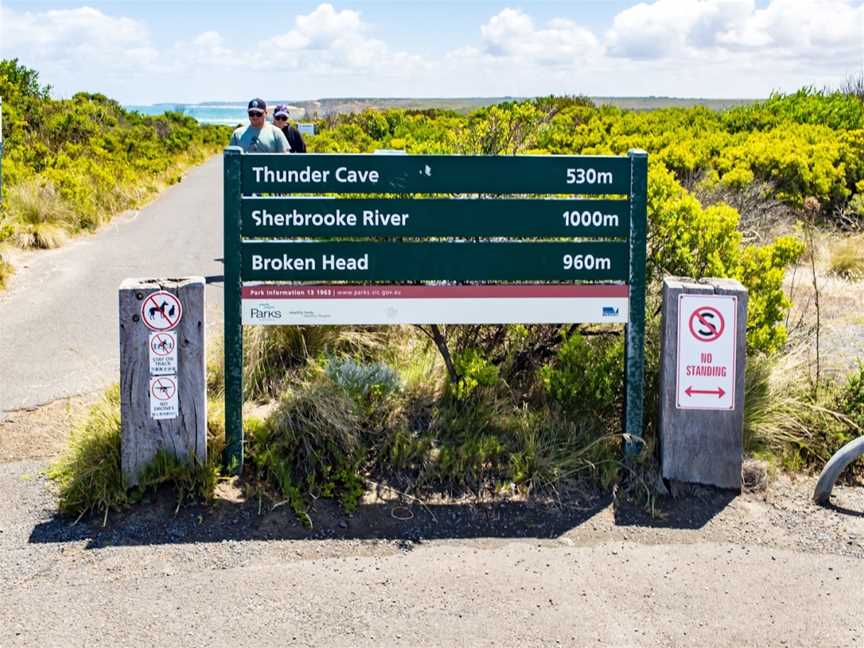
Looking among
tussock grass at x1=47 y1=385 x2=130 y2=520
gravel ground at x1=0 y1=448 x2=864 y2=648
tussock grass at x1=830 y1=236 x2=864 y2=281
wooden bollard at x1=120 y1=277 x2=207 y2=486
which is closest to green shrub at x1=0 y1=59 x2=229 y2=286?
tussock grass at x1=47 y1=385 x2=130 y2=520

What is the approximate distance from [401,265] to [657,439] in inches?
67.4

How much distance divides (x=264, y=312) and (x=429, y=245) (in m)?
0.95

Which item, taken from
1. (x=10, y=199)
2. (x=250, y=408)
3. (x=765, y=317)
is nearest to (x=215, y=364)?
(x=250, y=408)

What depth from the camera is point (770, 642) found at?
12.0 feet

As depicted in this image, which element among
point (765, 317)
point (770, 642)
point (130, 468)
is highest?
point (765, 317)

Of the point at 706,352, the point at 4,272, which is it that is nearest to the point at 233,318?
the point at 706,352

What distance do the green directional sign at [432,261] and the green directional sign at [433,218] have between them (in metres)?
0.06

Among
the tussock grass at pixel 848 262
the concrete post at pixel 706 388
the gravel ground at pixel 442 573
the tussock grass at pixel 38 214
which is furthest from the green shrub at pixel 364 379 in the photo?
the tussock grass at pixel 38 214

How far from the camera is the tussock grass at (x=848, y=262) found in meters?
10.9

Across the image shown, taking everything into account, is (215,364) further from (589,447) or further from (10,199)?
(10,199)

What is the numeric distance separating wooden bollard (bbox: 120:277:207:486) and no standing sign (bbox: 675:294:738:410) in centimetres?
250

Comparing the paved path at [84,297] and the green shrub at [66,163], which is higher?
the green shrub at [66,163]

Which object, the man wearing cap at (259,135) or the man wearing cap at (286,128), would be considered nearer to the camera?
the man wearing cap at (259,135)

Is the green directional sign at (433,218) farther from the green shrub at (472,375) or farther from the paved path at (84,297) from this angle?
the paved path at (84,297)
